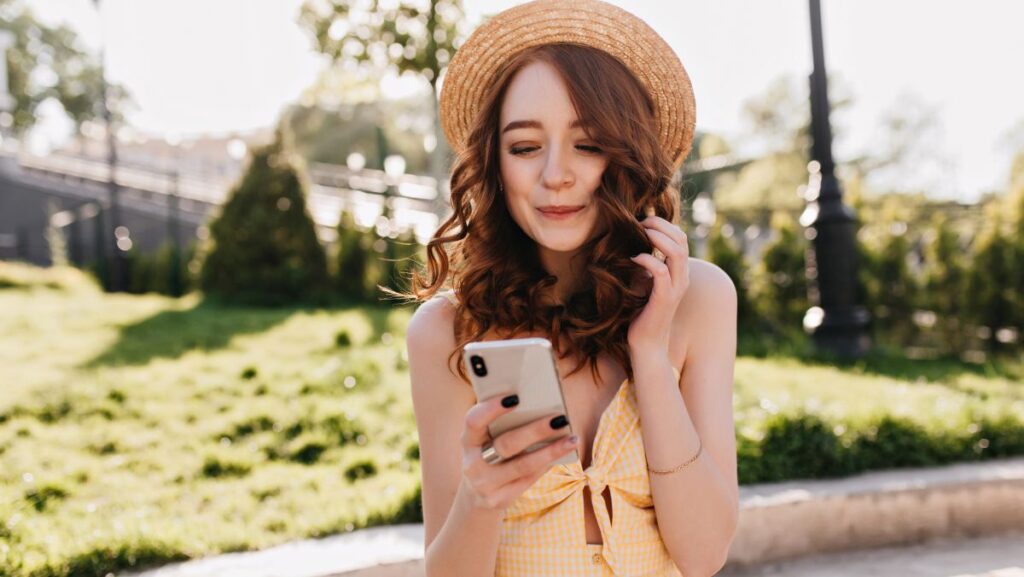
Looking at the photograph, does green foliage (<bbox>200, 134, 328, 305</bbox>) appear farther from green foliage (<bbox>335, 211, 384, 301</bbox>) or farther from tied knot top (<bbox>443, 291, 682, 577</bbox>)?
tied knot top (<bbox>443, 291, 682, 577</bbox>)

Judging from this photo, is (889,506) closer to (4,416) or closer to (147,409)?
(147,409)

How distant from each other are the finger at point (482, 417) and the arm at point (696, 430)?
0.48 metres

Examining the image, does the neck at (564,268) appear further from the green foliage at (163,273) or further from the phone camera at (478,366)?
the green foliage at (163,273)

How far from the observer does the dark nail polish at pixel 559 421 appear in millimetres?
1403

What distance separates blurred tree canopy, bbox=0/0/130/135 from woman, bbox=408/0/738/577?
56.3 meters

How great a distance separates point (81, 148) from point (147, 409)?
2134 inches

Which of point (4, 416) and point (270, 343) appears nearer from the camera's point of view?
point (4, 416)

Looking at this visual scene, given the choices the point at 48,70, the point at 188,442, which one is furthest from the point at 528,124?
the point at 48,70

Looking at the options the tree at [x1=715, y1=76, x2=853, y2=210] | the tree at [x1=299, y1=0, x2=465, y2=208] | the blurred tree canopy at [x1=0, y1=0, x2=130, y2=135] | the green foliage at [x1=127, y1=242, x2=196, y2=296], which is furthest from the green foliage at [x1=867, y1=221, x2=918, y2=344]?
the blurred tree canopy at [x1=0, y1=0, x2=130, y2=135]

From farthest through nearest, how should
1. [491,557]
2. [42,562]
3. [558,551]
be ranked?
[42,562] → [558,551] → [491,557]

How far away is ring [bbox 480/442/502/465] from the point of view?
1.46 meters

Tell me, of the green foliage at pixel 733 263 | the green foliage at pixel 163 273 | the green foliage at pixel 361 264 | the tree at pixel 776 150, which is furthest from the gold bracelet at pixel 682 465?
the tree at pixel 776 150

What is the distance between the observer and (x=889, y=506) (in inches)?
148

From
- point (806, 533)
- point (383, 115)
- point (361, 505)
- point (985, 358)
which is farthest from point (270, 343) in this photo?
point (383, 115)
